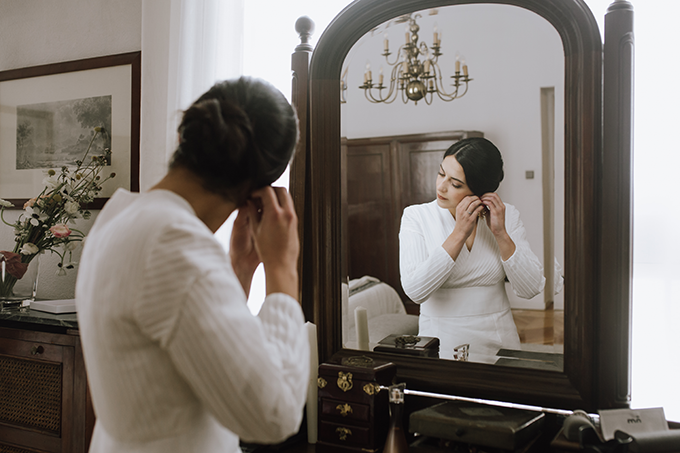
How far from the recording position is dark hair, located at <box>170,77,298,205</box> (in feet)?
2.42

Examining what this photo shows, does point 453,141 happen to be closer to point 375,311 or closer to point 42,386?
point 375,311

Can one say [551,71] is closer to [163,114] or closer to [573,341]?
[573,341]

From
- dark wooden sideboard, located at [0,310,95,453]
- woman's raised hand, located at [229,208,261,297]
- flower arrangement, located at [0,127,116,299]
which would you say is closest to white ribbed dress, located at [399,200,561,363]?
woman's raised hand, located at [229,208,261,297]

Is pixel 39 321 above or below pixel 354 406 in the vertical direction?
above

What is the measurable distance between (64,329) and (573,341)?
1.47m

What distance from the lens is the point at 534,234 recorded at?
1.29 meters

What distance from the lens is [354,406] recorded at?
129cm

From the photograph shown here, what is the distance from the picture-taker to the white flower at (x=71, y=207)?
1948 millimetres

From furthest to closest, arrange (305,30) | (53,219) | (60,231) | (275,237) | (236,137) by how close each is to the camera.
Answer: (53,219) → (60,231) → (305,30) → (275,237) → (236,137)

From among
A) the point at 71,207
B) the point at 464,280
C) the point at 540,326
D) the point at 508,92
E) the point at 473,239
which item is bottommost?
the point at 540,326

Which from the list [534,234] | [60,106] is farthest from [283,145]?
[60,106]

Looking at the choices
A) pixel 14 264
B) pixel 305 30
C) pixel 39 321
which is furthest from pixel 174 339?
pixel 14 264

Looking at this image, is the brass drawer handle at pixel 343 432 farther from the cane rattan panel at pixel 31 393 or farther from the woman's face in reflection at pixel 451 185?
the cane rattan panel at pixel 31 393

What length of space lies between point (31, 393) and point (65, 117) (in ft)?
3.68
